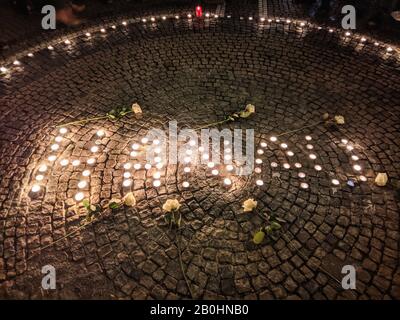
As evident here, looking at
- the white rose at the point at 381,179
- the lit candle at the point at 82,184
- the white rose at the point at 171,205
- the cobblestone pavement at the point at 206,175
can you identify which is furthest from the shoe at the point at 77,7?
the white rose at the point at 381,179

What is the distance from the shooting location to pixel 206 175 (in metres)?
5.19

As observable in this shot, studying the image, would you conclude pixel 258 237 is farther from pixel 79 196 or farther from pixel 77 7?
pixel 77 7

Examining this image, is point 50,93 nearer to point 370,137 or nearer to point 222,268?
point 222,268

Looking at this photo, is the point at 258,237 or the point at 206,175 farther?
the point at 206,175

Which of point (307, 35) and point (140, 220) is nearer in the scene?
point (140, 220)

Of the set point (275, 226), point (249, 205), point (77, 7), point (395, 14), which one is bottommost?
point (275, 226)

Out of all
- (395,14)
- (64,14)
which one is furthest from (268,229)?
(64,14)

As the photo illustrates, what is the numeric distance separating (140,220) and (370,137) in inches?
194

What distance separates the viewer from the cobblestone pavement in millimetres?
3992

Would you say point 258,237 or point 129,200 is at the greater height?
point 129,200

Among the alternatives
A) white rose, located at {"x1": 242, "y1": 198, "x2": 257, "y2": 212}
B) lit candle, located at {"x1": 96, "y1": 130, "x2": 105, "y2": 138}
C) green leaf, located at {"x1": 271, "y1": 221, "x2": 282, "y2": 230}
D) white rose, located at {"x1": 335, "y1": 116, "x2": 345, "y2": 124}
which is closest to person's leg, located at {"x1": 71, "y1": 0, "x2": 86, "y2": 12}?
lit candle, located at {"x1": 96, "y1": 130, "x2": 105, "y2": 138}

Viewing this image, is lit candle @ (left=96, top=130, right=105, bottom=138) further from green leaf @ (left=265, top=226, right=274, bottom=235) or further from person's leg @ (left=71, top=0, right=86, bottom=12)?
person's leg @ (left=71, top=0, right=86, bottom=12)

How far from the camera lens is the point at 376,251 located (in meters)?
4.23
